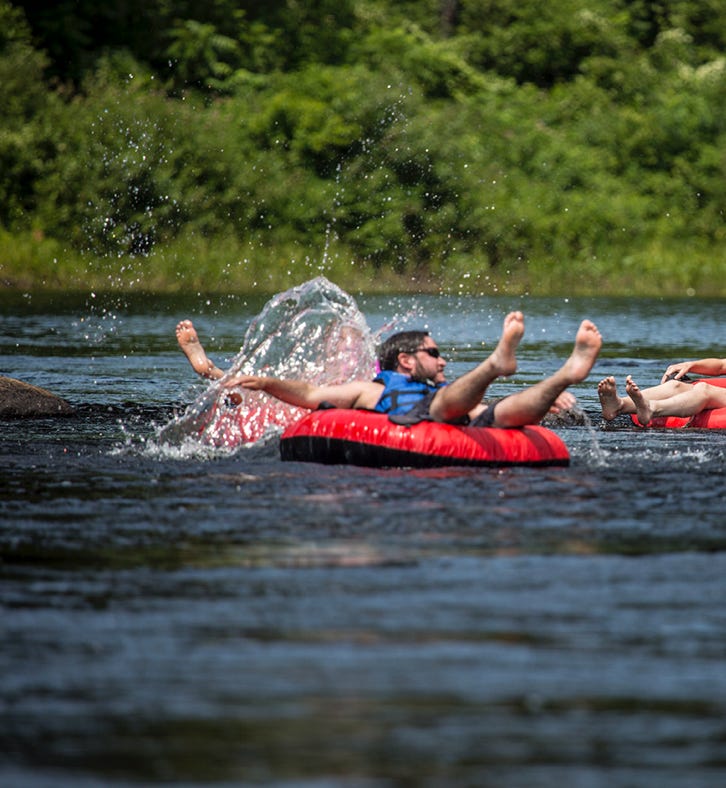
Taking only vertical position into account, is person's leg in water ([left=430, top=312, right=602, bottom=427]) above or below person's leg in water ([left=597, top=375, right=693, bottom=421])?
above

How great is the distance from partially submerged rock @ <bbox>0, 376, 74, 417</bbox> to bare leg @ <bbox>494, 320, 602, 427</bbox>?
4.84 m

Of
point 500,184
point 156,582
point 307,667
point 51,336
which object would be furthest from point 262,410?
point 500,184

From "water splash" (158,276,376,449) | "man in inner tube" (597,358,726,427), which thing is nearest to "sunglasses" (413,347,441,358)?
"water splash" (158,276,376,449)

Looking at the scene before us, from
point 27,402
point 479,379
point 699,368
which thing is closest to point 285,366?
point 27,402

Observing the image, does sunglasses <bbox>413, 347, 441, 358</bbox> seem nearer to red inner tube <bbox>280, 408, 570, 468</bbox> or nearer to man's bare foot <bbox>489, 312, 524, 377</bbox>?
red inner tube <bbox>280, 408, 570, 468</bbox>

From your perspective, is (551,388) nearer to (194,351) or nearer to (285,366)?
(194,351)

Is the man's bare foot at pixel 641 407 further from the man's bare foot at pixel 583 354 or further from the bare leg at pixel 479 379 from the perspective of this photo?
the man's bare foot at pixel 583 354

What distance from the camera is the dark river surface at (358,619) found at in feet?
16.0

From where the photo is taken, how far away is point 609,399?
12516mm

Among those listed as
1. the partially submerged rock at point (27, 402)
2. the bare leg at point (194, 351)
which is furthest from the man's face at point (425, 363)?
the partially submerged rock at point (27, 402)

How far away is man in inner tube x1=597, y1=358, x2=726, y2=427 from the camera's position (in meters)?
12.8

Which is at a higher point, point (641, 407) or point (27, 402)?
point (641, 407)

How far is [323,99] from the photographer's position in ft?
137

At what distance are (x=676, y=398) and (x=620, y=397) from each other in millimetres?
450
